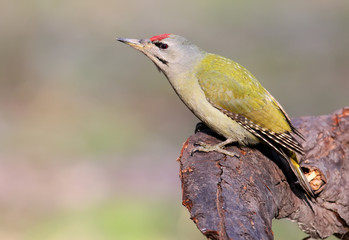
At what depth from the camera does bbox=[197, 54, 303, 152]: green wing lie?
4.51m

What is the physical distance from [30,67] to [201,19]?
168 inches

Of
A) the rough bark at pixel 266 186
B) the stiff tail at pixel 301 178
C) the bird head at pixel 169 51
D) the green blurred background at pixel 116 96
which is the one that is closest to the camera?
the rough bark at pixel 266 186

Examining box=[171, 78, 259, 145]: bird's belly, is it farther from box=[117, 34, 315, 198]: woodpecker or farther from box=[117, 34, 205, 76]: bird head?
box=[117, 34, 205, 76]: bird head

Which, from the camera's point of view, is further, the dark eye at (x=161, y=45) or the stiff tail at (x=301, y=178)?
the dark eye at (x=161, y=45)

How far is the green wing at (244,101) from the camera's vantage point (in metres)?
4.51

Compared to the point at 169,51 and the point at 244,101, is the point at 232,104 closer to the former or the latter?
the point at 244,101

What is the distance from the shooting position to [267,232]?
2.88 meters

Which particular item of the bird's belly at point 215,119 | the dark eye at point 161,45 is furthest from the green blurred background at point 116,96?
the dark eye at point 161,45

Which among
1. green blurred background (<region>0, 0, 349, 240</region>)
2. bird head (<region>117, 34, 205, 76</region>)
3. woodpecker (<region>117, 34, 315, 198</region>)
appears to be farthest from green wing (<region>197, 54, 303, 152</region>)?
green blurred background (<region>0, 0, 349, 240</region>)

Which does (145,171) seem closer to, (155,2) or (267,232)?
(267,232)

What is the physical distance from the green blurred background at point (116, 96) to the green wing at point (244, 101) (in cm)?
153

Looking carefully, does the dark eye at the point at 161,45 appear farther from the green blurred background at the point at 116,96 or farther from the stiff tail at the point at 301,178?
the green blurred background at the point at 116,96

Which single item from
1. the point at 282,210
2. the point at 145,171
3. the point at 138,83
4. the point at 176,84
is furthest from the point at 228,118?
the point at 138,83

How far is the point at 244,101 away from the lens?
15.0ft
